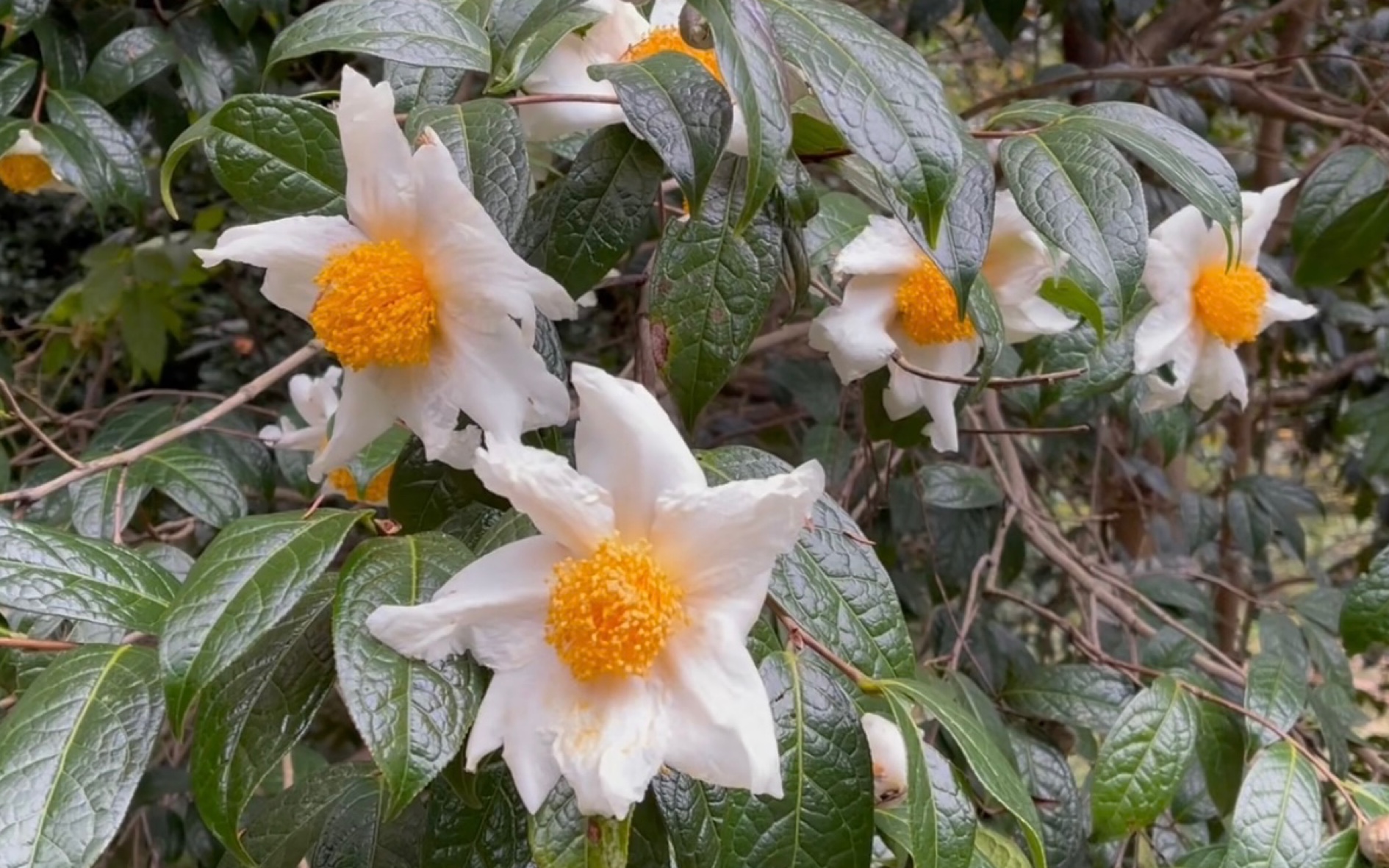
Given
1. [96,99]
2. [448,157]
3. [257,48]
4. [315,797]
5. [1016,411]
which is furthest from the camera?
[1016,411]

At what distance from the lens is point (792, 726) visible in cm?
53

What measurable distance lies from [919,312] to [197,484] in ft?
2.03

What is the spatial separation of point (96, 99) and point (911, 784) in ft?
3.42

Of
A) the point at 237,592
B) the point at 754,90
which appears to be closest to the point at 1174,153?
the point at 754,90

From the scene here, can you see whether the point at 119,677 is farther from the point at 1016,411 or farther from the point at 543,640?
the point at 1016,411

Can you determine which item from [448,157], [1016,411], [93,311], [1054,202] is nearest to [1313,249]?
[1016,411]

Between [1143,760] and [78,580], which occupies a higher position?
[78,580]

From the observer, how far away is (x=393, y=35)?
0.54 m

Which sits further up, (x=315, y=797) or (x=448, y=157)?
(x=448, y=157)

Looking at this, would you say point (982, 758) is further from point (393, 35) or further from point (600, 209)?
point (393, 35)

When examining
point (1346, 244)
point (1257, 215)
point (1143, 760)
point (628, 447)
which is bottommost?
point (1143, 760)

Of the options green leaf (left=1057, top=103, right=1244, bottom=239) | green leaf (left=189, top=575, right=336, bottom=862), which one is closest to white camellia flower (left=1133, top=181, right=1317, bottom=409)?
green leaf (left=1057, top=103, right=1244, bottom=239)

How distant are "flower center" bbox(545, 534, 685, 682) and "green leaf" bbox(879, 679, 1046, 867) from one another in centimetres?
12

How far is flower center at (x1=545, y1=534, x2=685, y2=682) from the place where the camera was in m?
0.49
